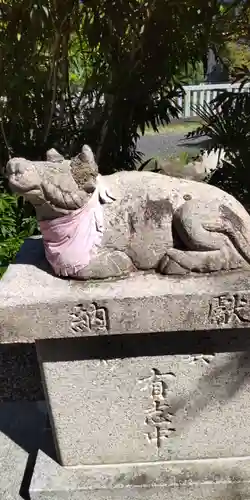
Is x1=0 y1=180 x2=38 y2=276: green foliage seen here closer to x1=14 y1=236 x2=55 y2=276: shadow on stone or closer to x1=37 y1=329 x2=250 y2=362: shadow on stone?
x1=14 y1=236 x2=55 y2=276: shadow on stone

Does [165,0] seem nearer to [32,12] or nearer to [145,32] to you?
[145,32]

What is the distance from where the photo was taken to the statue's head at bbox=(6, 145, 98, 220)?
158 cm

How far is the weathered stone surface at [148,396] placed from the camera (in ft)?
6.01

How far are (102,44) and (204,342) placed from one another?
3275mm

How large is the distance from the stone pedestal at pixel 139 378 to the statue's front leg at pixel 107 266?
0.12 ft

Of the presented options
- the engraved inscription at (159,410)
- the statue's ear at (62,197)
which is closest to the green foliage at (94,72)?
the engraved inscription at (159,410)

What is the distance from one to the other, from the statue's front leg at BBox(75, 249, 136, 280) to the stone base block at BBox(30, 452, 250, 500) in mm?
928

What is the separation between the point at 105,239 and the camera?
1.74 m

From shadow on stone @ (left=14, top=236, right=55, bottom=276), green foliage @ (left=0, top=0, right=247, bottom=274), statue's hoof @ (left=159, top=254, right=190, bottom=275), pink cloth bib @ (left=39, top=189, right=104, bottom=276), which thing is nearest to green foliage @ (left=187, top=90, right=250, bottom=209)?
green foliage @ (left=0, top=0, right=247, bottom=274)

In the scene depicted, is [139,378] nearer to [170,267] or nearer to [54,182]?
[170,267]

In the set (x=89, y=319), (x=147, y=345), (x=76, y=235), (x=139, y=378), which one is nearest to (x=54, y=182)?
(x=76, y=235)

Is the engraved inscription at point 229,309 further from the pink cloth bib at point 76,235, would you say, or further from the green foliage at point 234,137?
the green foliage at point 234,137

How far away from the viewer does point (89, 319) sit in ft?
5.49

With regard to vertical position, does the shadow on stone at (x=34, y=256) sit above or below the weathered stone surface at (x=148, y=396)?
above
